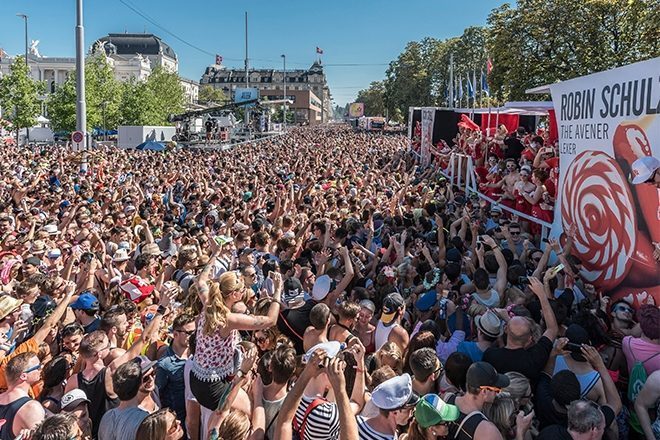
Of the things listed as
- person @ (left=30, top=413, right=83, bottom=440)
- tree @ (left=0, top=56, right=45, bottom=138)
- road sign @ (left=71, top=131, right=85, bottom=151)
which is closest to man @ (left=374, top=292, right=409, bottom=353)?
person @ (left=30, top=413, right=83, bottom=440)

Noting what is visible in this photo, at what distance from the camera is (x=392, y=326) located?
4.76m

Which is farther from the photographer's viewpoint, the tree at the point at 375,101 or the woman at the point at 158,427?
the tree at the point at 375,101

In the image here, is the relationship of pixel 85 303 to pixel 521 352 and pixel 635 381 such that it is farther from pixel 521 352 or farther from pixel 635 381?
pixel 635 381

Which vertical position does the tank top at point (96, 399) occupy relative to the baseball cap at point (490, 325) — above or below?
below

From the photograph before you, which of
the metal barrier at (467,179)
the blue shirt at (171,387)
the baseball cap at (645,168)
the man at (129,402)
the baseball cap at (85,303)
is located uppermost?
the baseball cap at (645,168)

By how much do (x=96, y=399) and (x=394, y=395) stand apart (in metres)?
2.03

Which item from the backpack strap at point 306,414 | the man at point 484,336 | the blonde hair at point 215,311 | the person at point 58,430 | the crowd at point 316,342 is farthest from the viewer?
the man at point 484,336

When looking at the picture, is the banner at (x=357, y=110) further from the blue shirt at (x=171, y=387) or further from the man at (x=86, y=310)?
the blue shirt at (x=171, y=387)

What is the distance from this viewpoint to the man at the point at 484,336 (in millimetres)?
4242

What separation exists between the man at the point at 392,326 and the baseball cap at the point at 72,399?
233 centimetres

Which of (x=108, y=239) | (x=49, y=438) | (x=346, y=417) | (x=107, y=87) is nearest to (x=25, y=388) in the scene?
(x=49, y=438)

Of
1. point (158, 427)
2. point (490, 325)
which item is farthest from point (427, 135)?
point (158, 427)

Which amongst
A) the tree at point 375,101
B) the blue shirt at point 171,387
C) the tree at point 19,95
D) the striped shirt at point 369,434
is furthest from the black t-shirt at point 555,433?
the tree at point 375,101

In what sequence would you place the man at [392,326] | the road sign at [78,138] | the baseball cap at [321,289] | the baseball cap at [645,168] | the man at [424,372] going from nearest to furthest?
the man at [424,372] < the man at [392,326] < the baseball cap at [645,168] < the baseball cap at [321,289] < the road sign at [78,138]
